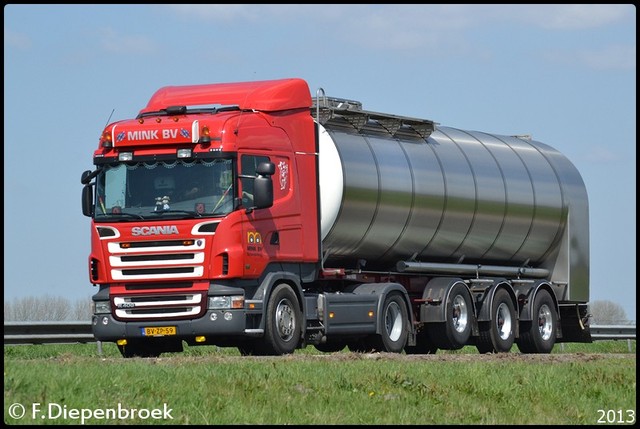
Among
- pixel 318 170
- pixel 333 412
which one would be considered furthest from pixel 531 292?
pixel 333 412

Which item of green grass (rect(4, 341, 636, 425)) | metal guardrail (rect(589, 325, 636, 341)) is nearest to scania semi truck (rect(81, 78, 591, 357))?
green grass (rect(4, 341, 636, 425))

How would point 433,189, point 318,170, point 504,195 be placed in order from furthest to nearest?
point 504,195
point 433,189
point 318,170

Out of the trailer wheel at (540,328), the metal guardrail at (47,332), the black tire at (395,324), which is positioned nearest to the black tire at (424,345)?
the black tire at (395,324)

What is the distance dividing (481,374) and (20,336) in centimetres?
1190

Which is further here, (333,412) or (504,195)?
(504,195)

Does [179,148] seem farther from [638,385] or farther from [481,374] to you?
[638,385]

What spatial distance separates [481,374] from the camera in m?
17.1

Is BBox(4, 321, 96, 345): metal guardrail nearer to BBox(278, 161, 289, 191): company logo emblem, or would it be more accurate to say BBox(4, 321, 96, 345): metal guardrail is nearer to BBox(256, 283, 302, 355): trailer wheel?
BBox(256, 283, 302, 355): trailer wheel

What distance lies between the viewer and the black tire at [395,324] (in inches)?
945

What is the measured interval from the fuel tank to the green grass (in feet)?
17.4

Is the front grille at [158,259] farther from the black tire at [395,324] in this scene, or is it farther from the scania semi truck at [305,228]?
the black tire at [395,324]

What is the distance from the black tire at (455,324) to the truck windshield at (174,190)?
6355 millimetres

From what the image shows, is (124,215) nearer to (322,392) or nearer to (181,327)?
(181,327)

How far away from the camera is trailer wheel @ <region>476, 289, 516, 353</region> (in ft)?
88.3
